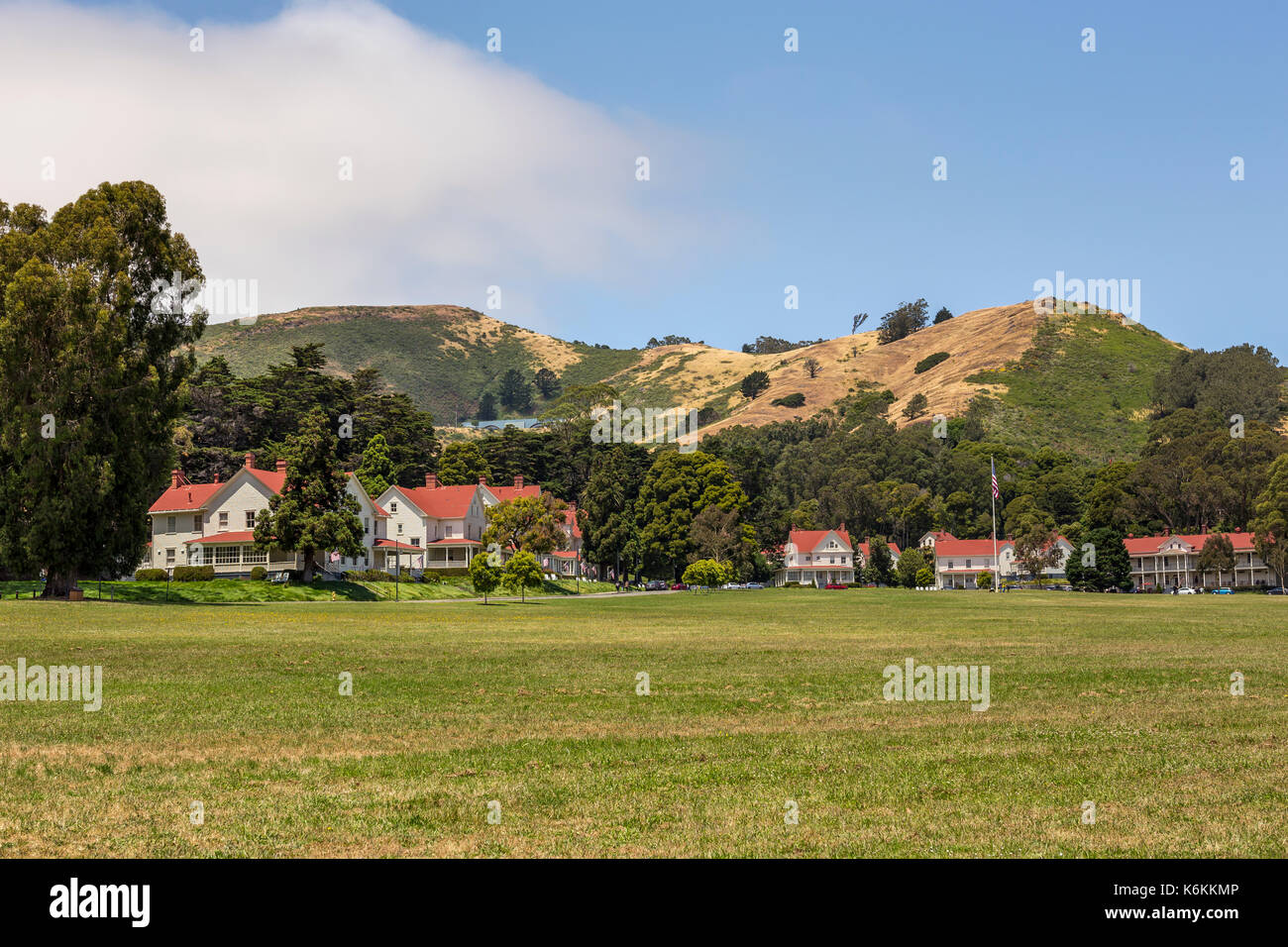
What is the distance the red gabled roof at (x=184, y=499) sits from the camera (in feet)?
296

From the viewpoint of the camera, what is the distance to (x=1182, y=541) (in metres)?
140

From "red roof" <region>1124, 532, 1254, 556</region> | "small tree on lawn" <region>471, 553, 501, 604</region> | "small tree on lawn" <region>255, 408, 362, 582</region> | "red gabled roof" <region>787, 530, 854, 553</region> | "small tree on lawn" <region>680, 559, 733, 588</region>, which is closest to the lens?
"small tree on lawn" <region>471, 553, 501, 604</region>

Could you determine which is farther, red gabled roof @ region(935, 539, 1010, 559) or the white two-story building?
red gabled roof @ region(935, 539, 1010, 559)

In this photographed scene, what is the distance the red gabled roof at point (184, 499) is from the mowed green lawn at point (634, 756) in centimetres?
6595

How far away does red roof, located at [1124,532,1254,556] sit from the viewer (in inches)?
5413

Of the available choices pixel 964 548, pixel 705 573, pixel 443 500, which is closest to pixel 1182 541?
pixel 964 548

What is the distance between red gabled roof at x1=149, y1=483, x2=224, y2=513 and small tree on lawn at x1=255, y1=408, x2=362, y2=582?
2029 centimetres

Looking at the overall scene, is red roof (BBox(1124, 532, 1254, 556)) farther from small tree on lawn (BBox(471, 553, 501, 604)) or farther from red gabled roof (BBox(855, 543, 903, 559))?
small tree on lawn (BBox(471, 553, 501, 604))

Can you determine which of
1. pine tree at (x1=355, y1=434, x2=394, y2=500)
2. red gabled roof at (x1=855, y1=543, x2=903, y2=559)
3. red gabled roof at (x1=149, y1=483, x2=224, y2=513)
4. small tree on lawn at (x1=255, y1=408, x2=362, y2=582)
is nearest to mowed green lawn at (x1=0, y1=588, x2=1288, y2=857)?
small tree on lawn at (x1=255, y1=408, x2=362, y2=582)

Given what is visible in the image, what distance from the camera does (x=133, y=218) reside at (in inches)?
2218

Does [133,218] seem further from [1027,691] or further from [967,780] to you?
[967,780]

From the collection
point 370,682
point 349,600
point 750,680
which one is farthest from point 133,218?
point 750,680

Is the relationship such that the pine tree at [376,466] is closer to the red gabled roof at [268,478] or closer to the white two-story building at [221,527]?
the white two-story building at [221,527]

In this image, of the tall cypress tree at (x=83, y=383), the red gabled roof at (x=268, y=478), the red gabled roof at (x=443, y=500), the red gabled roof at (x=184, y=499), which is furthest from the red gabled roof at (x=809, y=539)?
the tall cypress tree at (x=83, y=383)
